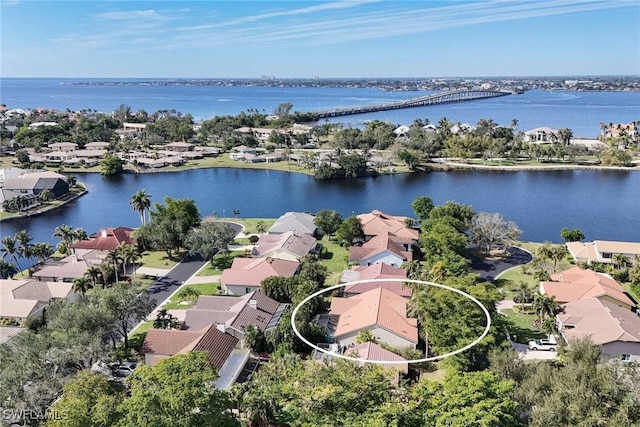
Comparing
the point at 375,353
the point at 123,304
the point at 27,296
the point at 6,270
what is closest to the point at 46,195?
the point at 6,270

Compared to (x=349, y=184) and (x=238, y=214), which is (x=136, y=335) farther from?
(x=349, y=184)

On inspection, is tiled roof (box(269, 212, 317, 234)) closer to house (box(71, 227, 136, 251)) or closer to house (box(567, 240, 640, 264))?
house (box(71, 227, 136, 251))

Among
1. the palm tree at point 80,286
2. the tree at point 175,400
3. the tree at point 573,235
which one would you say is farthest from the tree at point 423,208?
the tree at point 175,400

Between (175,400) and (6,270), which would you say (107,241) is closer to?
(6,270)

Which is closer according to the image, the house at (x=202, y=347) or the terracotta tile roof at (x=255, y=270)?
the house at (x=202, y=347)

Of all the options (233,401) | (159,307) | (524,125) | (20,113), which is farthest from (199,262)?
(20,113)

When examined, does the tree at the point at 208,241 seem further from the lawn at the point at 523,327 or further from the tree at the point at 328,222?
the lawn at the point at 523,327
